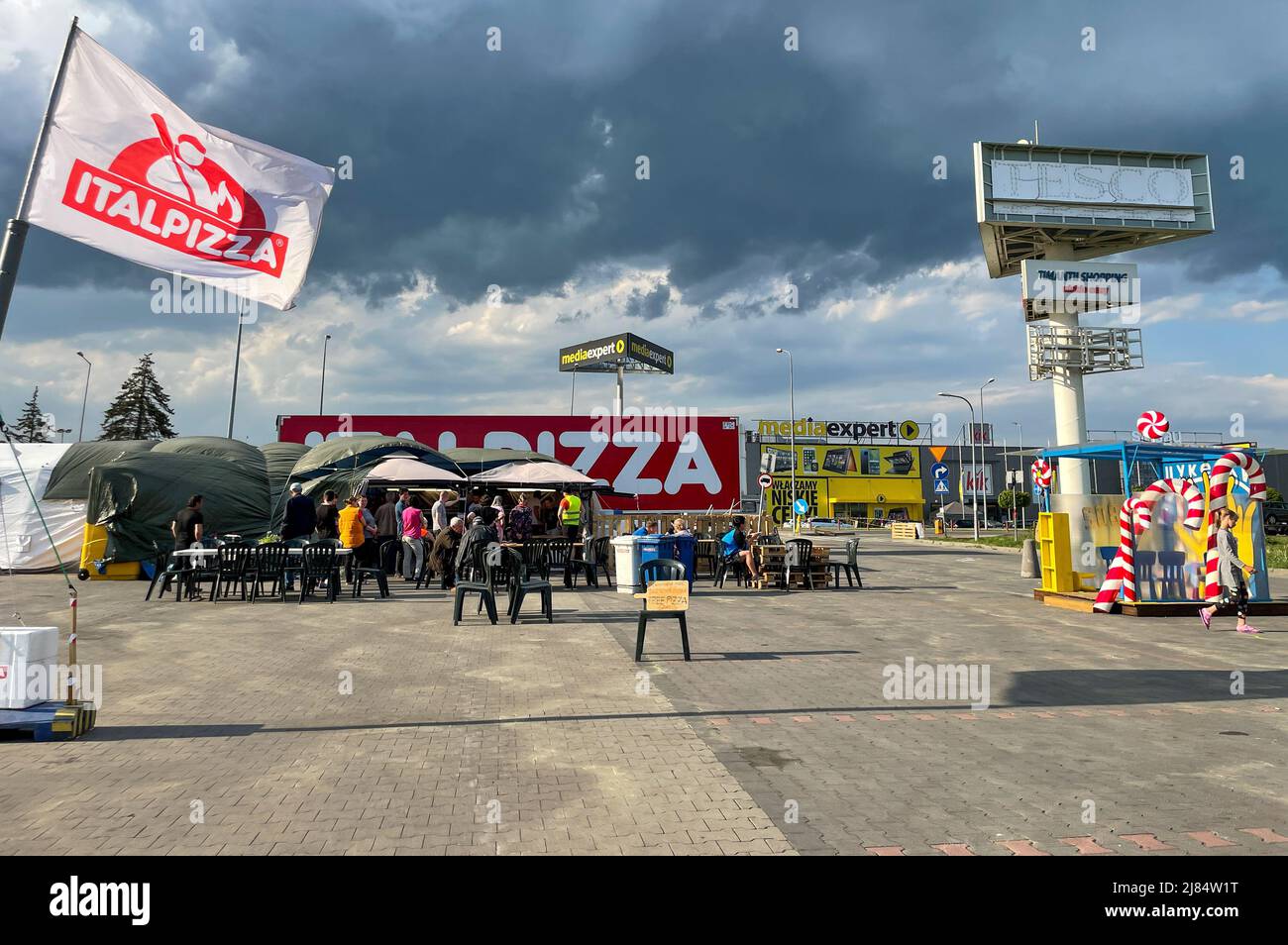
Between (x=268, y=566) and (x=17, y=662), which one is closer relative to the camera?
(x=17, y=662)

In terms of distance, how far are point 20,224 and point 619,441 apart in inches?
1089

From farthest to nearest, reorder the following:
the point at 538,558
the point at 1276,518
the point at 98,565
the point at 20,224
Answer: the point at 1276,518, the point at 98,565, the point at 538,558, the point at 20,224

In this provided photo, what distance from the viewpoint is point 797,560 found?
17656mm

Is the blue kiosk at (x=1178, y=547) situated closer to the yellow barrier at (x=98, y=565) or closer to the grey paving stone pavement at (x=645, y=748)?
the grey paving stone pavement at (x=645, y=748)

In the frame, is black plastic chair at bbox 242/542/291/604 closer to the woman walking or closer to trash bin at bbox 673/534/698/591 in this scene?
trash bin at bbox 673/534/698/591

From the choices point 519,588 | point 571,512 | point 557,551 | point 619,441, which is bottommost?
point 519,588

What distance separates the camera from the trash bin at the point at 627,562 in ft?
50.8

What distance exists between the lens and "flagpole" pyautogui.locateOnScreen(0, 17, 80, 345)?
4.81 metres

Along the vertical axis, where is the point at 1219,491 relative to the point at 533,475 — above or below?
below

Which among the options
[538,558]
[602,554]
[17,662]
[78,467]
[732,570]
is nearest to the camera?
[17,662]

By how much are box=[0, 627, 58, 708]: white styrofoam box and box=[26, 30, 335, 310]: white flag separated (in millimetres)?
2940

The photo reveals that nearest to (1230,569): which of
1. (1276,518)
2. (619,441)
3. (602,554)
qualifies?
(602,554)

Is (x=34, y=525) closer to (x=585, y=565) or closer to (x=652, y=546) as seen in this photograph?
(x=585, y=565)

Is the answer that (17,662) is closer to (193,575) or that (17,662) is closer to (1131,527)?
(193,575)
